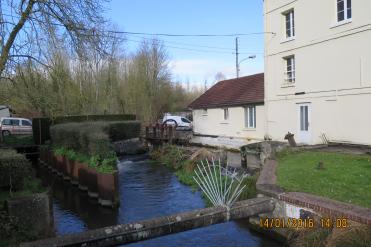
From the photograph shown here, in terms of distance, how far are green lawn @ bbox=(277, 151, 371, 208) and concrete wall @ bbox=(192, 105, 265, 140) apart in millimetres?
9119

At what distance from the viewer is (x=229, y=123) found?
86.8ft

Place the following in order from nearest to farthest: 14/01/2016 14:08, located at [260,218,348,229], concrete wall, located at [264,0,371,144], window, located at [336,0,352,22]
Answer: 1. 14/01/2016 14:08, located at [260,218,348,229]
2. concrete wall, located at [264,0,371,144]
3. window, located at [336,0,352,22]

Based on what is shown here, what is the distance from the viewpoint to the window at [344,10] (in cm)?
1653

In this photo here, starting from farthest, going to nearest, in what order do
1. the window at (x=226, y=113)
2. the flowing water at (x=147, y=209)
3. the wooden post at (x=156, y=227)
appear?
the window at (x=226, y=113) → the flowing water at (x=147, y=209) → the wooden post at (x=156, y=227)

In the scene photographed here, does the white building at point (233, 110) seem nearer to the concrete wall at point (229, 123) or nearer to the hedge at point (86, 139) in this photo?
the concrete wall at point (229, 123)

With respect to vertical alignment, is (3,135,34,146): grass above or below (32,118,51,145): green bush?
below

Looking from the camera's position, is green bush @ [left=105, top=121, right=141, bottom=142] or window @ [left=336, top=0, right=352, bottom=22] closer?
window @ [left=336, top=0, right=352, bottom=22]

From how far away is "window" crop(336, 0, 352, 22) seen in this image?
54.2ft

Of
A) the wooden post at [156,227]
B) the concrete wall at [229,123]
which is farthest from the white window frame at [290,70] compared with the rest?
the wooden post at [156,227]

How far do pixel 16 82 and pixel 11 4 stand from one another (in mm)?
2059

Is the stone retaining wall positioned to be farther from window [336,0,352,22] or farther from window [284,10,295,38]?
window [284,10,295,38]

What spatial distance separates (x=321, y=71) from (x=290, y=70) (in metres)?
2.70

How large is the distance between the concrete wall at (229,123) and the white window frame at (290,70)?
8.81 feet

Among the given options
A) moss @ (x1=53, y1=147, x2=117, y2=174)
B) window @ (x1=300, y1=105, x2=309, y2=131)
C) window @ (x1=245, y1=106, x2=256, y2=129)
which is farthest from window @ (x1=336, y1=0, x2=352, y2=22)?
moss @ (x1=53, y1=147, x2=117, y2=174)
